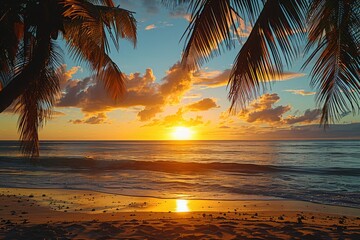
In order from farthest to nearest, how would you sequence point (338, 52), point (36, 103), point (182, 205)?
point (182, 205) < point (36, 103) < point (338, 52)

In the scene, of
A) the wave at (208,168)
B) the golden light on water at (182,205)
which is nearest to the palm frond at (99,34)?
the golden light on water at (182,205)

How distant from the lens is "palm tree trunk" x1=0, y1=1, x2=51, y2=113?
4.56m

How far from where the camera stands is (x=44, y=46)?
15.6 ft

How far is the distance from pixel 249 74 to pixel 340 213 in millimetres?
7390

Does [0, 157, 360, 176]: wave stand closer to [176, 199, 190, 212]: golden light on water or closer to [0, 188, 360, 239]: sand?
[0, 188, 360, 239]: sand

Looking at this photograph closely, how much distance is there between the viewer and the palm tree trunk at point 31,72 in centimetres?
456

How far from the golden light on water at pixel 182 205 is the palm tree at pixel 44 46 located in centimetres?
421

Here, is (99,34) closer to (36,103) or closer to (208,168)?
(36,103)

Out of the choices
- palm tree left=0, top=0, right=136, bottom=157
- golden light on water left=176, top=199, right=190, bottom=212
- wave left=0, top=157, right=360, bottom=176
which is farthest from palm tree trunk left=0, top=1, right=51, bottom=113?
wave left=0, top=157, right=360, bottom=176

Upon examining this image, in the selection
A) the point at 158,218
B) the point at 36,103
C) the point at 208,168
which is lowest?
the point at 208,168

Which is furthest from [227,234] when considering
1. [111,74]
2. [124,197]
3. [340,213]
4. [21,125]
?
[124,197]

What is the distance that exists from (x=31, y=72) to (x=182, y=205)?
22.3 ft

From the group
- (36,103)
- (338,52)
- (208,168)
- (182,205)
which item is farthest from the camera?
(208,168)

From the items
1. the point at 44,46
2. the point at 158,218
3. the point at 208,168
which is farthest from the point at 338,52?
the point at 208,168
